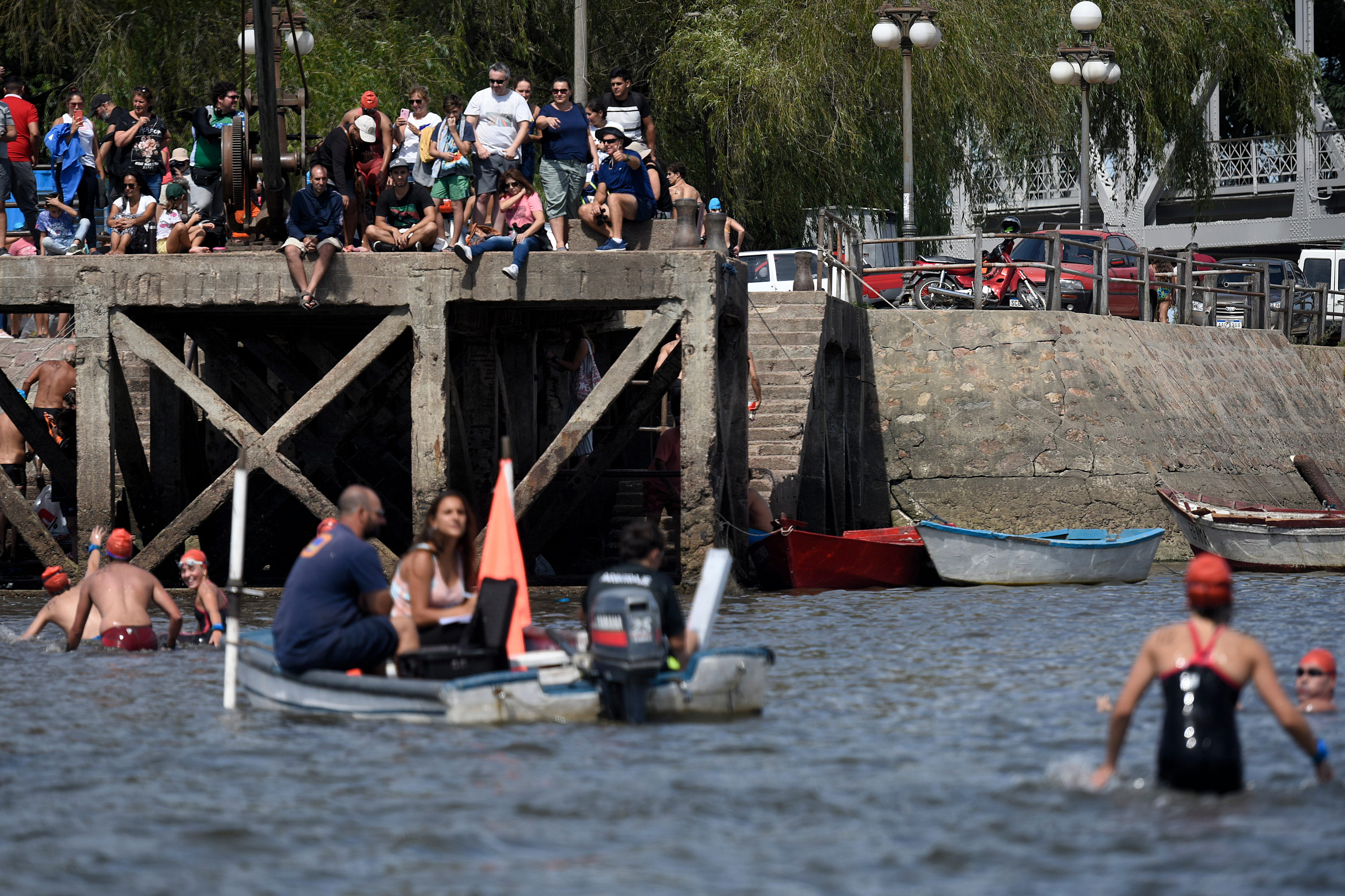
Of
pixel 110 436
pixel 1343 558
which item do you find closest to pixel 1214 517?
pixel 1343 558

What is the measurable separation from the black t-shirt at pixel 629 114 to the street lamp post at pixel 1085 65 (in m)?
8.52

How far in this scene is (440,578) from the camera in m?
10.4

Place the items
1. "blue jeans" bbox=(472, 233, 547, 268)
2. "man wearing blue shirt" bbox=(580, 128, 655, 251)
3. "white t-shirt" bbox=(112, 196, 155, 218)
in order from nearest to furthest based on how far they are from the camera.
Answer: "blue jeans" bbox=(472, 233, 547, 268) → "man wearing blue shirt" bbox=(580, 128, 655, 251) → "white t-shirt" bbox=(112, 196, 155, 218)

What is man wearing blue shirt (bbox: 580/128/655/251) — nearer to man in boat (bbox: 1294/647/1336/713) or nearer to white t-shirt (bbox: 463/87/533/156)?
white t-shirt (bbox: 463/87/533/156)

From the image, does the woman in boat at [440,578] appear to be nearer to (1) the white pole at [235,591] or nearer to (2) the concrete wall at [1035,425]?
(1) the white pole at [235,591]

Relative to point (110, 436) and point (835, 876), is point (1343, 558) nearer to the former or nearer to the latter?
point (110, 436)

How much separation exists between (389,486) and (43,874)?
42.1ft

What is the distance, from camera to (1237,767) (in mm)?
7820

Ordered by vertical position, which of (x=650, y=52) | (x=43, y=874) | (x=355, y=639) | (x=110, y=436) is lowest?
(x=43, y=874)

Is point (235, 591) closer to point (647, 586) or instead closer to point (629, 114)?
point (647, 586)

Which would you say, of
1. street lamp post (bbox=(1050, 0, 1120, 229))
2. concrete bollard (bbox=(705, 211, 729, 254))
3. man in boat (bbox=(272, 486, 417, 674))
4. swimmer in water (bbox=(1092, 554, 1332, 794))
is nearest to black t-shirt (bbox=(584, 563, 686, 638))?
man in boat (bbox=(272, 486, 417, 674))

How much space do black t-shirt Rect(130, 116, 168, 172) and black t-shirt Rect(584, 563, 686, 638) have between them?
32.0ft

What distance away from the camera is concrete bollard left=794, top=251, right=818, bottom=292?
20781 mm

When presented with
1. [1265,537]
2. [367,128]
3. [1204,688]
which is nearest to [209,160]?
[367,128]
